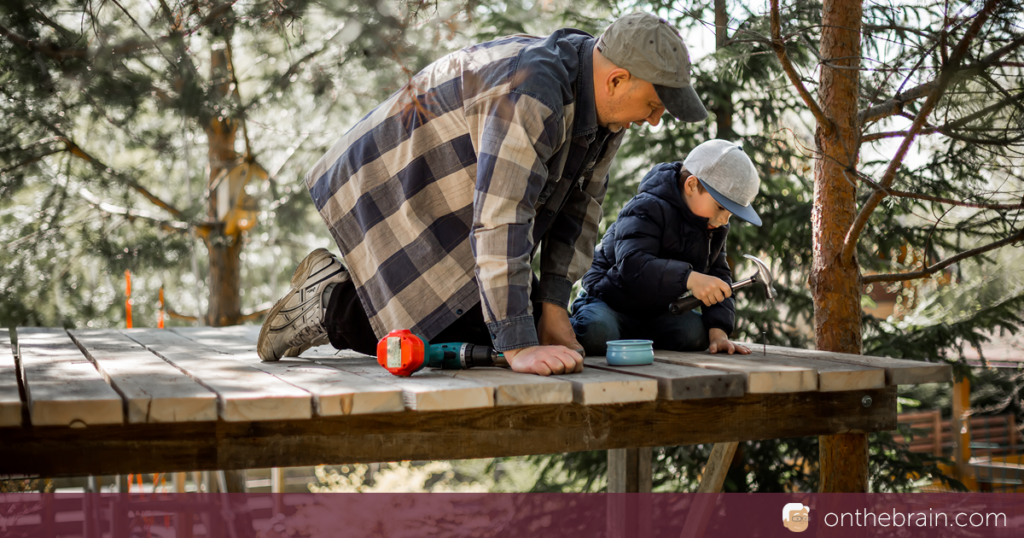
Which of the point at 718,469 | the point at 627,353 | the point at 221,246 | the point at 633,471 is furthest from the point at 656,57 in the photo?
the point at 221,246

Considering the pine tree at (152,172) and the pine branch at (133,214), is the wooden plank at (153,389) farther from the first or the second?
the pine branch at (133,214)

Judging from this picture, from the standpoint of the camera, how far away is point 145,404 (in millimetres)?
1535

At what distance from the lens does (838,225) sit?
9.09 feet

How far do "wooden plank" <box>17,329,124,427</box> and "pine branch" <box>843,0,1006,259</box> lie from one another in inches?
81.8

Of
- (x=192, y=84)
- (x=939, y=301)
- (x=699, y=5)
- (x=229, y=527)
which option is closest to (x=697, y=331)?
(x=699, y=5)

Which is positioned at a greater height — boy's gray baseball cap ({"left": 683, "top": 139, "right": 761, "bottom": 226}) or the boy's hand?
boy's gray baseball cap ({"left": 683, "top": 139, "right": 761, "bottom": 226})

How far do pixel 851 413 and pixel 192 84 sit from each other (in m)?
4.42

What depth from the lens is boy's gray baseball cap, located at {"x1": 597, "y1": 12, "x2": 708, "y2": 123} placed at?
2006 millimetres

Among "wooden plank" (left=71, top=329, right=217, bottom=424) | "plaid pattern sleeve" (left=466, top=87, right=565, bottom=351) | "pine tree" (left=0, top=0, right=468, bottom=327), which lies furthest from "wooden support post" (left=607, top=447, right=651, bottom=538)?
"pine tree" (left=0, top=0, right=468, bottom=327)

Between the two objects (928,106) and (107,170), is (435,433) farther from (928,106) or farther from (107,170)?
(107,170)

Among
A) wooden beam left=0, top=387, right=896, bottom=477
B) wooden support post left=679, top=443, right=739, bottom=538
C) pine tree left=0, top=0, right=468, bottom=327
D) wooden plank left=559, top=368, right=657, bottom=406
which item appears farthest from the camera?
pine tree left=0, top=0, right=468, bottom=327

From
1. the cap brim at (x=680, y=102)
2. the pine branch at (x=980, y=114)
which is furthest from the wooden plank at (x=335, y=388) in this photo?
the pine branch at (x=980, y=114)

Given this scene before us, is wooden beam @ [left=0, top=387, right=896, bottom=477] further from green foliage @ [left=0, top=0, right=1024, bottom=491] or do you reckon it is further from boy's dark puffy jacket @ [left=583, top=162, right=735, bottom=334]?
green foliage @ [left=0, top=0, right=1024, bottom=491]

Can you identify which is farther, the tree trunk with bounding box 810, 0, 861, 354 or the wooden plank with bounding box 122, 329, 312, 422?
the tree trunk with bounding box 810, 0, 861, 354
